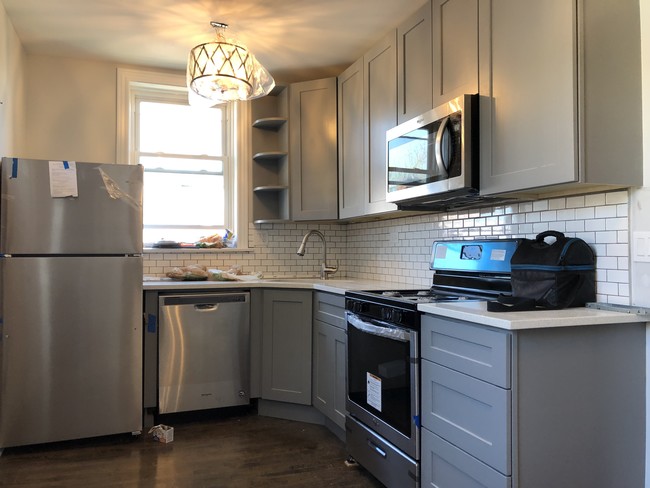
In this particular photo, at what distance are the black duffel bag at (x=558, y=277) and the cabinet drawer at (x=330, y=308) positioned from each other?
3.67ft

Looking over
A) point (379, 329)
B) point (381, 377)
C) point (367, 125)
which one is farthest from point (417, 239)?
point (381, 377)

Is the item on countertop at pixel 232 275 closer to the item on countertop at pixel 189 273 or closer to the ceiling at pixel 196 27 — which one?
the item on countertop at pixel 189 273

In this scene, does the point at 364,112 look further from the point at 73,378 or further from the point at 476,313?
the point at 73,378

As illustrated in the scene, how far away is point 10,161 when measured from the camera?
2754 mm

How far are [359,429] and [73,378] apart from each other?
168 cm

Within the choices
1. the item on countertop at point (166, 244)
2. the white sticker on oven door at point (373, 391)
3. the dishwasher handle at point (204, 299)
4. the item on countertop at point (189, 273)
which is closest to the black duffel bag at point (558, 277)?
the white sticker on oven door at point (373, 391)

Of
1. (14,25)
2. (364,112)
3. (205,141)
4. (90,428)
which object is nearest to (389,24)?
(364,112)

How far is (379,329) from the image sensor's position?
2.29 metres

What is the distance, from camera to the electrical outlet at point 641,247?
1.73 m

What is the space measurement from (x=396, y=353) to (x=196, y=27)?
7.69 feet

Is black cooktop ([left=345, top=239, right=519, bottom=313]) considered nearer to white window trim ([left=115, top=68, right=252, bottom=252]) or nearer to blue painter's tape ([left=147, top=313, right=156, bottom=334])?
blue painter's tape ([left=147, top=313, right=156, bottom=334])

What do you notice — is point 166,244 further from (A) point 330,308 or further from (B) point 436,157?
(B) point 436,157

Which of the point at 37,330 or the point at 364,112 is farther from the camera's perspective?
the point at 364,112

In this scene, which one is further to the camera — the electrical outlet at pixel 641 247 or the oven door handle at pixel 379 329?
the oven door handle at pixel 379 329
